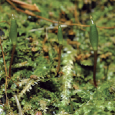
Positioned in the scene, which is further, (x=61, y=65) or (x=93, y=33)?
(x=61, y=65)

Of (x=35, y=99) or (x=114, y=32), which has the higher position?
(x=114, y=32)

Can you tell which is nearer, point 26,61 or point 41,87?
point 41,87

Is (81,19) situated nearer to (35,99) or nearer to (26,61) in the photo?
(26,61)

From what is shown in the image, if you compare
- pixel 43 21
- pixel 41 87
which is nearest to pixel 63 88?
pixel 41 87

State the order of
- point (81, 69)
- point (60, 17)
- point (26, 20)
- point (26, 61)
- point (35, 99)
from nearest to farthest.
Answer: point (35, 99), point (26, 61), point (81, 69), point (26, 20), point (60, 17)

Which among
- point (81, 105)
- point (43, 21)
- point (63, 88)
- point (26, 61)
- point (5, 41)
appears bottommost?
point (81, 105)

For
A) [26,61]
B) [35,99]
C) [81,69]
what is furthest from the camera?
[81,69]

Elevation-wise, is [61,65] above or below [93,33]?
below
